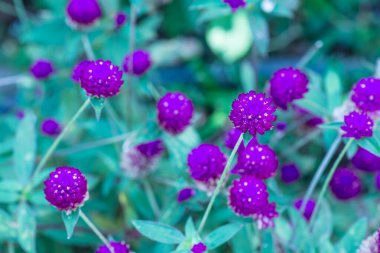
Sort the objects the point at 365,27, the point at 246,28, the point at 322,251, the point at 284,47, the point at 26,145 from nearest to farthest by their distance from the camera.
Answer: the point at 322,251, the point at 26,145, the point at 246,28, the point at 365,27, the point at 284,47

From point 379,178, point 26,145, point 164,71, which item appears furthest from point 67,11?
point 379,178

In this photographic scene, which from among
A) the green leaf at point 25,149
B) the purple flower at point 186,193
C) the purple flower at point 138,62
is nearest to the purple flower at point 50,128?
the green leaf at point 25,149

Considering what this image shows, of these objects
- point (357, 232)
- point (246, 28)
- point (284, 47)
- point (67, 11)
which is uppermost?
point (67, 11)

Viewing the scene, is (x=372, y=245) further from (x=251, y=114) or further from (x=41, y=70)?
(x=41, y=70)

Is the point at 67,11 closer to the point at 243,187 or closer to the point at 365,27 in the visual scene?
the point at 243,187

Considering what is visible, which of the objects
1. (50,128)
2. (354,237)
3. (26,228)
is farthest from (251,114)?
(50,128)

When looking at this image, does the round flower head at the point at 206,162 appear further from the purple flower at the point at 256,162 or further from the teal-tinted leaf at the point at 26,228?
the teal-tinted leaf at the point at 26,228
